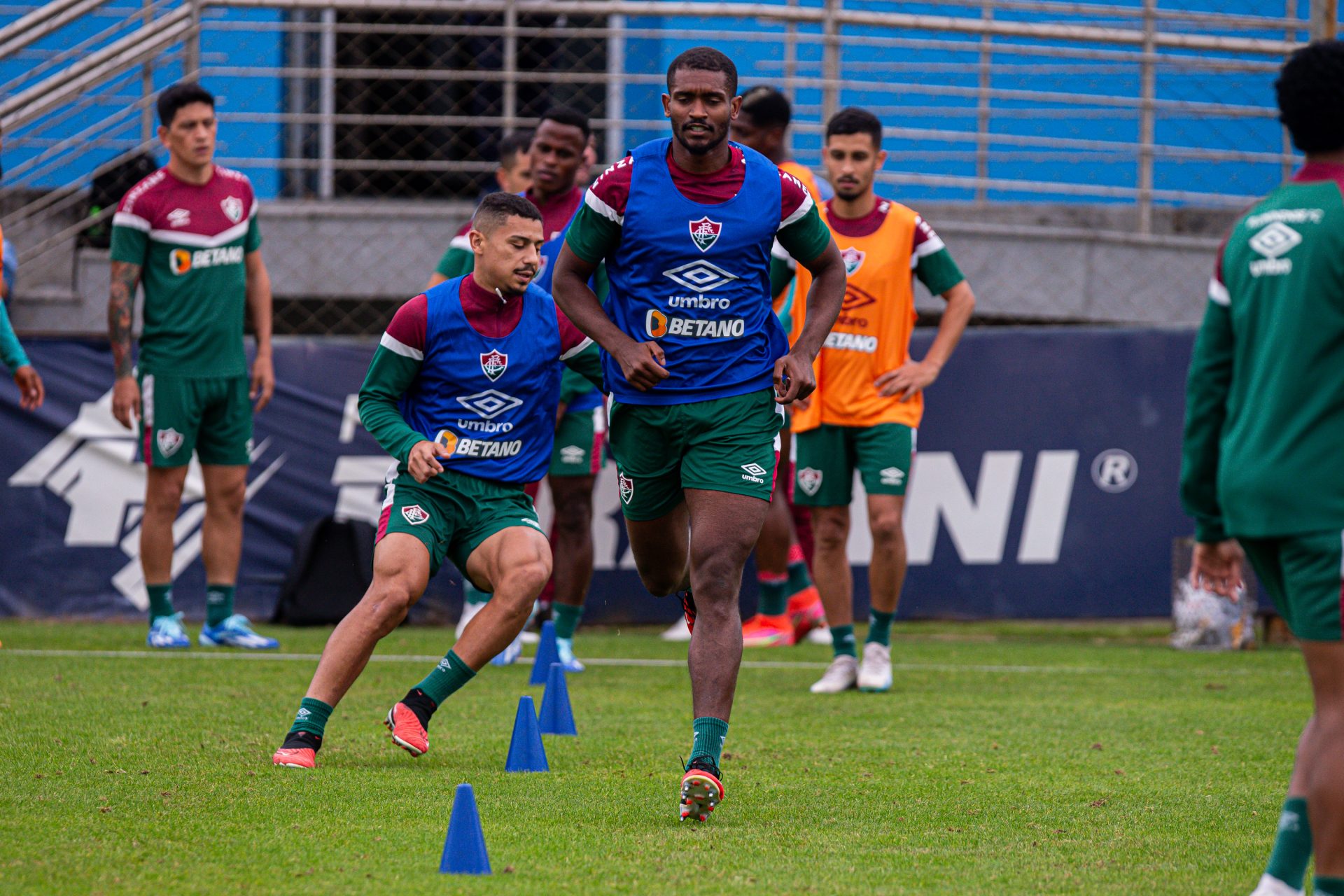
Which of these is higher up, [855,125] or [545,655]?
[855,125]

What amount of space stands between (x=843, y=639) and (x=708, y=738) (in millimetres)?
3139

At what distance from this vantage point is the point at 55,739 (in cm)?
528

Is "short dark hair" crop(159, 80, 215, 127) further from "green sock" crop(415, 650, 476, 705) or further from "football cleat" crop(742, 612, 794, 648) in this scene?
"green sock" crop(415, 650, 476, 705)

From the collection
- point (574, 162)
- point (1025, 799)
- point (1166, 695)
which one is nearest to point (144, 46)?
point (574, 162)

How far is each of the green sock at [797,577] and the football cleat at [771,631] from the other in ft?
0.91

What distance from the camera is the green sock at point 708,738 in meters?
4.29

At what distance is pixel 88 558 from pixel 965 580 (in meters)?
5.37

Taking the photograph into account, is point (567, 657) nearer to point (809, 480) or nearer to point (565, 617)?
point (565, 617)

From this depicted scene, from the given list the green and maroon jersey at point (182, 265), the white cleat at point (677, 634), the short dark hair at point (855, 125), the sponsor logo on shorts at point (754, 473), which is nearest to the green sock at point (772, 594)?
the white cleat at point (677, 634)

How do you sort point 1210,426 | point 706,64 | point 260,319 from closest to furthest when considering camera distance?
point 1210,426
point 706,64
point 260,319

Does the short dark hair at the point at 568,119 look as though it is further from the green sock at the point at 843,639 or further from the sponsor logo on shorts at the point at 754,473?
the sponsor logo on shorts at the point at 754,473

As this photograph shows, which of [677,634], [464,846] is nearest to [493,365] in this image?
[464,846]

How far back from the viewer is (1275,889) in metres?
3.25

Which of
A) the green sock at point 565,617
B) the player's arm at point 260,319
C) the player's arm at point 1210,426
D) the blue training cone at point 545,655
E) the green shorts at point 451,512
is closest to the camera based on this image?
the player's arm at point 1210,426
